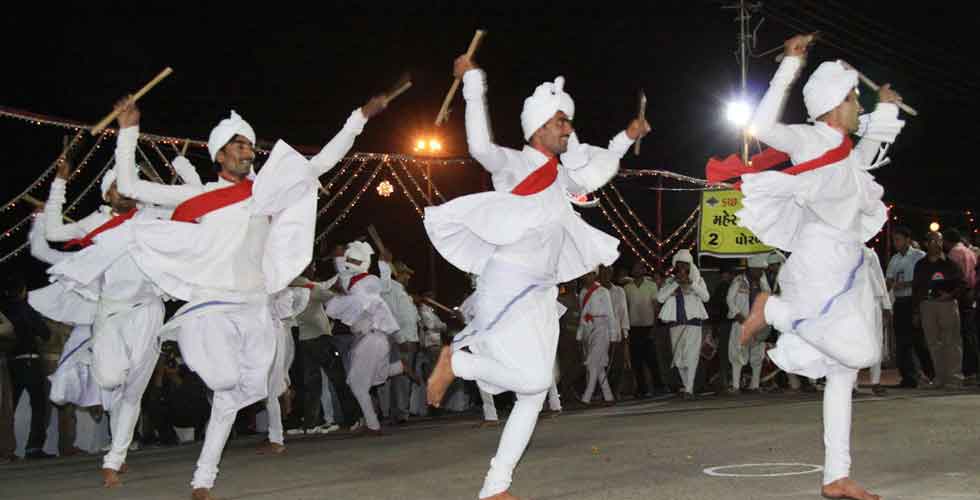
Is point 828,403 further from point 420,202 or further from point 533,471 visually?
point 420,202

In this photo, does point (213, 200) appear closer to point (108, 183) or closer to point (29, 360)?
point (108, 183)

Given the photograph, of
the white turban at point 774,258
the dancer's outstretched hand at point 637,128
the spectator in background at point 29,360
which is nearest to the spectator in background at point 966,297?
the white turban at point 774,258

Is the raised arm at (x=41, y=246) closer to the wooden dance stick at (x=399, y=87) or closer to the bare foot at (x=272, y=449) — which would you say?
the bare foot at (x=272, y=449)

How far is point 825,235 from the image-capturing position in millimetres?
7125

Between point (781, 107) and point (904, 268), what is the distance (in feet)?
38.7

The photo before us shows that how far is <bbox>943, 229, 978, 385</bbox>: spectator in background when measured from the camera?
57.9 feet

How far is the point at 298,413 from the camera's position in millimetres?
16344

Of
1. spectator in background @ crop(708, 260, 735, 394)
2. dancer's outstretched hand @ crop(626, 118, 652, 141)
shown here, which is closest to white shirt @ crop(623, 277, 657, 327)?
spectator in background @ crop(708, 260, 735, 394)

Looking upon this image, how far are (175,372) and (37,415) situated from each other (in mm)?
1852

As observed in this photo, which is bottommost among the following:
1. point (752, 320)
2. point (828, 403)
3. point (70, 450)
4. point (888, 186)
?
point (70, 450)

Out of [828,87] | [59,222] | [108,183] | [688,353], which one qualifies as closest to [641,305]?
[688,353]

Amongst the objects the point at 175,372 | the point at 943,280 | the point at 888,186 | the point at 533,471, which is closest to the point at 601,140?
the point at 888,186

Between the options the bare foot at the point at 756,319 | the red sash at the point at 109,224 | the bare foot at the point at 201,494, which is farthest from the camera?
the red sash at the point at 109,224

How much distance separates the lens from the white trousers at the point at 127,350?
955 cm
